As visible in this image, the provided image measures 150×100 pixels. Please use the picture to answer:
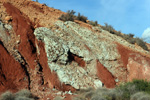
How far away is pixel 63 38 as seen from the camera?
13.0 meters

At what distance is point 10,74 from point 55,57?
312 cm

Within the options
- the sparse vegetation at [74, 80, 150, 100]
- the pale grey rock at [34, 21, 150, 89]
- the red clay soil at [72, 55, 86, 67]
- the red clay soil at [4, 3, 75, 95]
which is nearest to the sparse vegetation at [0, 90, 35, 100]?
the red clay soil at [4, 3, 75, 95]

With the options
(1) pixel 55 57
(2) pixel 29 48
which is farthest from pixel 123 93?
(2) pixel 29 48

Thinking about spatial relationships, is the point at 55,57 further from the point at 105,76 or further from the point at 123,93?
the point at 123,93

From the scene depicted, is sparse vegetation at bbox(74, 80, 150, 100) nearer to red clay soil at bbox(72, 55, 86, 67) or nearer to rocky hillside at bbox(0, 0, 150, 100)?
rocky hillside at bbox(0, 0, 150, 100)

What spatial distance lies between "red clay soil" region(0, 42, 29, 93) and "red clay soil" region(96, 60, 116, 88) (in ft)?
17.2

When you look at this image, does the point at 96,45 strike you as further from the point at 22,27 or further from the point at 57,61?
the point at 22,27

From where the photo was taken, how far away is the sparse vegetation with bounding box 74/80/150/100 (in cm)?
844

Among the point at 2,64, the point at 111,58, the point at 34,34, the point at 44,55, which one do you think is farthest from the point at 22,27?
the point at 111,58

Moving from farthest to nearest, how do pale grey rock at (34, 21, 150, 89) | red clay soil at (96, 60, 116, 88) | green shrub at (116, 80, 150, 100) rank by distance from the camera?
red clay soil at (96, 60, 116, 88) < pale grey rock at (34, 21, 150, 89) < green shrub at (116, 80, 150, 100)

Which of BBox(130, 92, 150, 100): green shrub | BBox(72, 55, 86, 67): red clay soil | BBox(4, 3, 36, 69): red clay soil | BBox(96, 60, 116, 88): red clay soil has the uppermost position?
BBox(4, 3, 36, 69): red clay soil

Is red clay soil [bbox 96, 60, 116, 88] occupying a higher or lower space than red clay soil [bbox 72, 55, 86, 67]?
lower

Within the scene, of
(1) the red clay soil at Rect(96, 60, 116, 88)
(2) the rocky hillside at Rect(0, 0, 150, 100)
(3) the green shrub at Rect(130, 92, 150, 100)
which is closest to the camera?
(3) the green shrub at Rect(130, 92, 150, 100)

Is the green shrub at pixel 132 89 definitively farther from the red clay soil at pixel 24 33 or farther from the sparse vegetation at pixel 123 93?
the red clay soil at pixel 24 33
